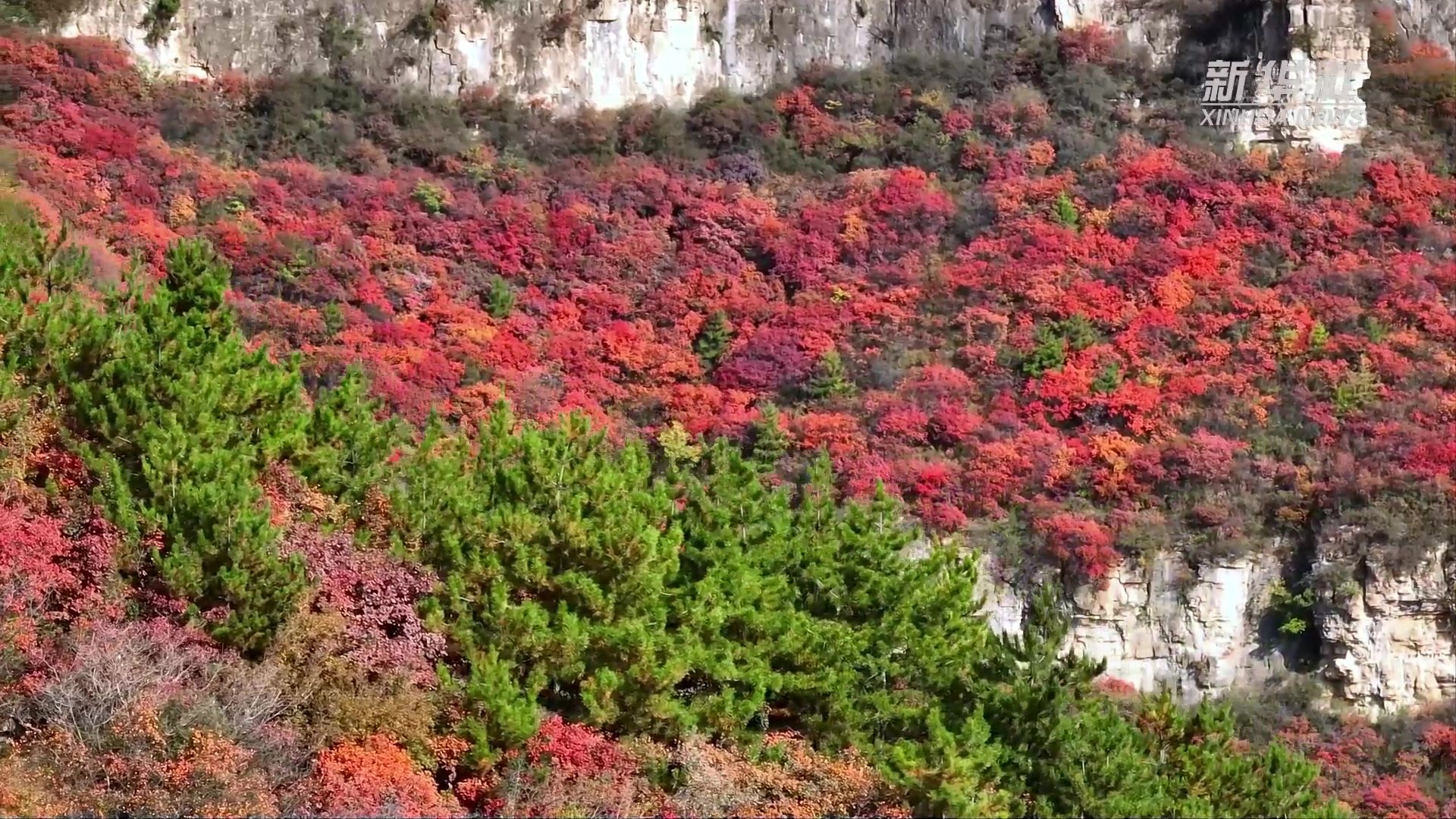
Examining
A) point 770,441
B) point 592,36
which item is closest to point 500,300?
point 770,441

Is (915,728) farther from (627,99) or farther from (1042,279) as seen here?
(627,99)

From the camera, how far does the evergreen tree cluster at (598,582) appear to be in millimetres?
18594

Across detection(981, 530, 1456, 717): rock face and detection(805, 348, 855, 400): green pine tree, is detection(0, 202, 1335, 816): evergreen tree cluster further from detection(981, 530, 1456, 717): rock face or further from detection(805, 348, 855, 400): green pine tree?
detection(805, 348, 855, 400): green pine tree

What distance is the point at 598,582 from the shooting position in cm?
2016

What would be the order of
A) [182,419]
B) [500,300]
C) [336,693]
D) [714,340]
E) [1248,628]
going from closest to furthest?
[336,693] → [182,419] → [1248,628] → [714,340] → [500,300]

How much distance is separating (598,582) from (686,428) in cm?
1647

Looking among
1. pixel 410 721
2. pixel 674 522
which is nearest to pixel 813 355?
pixel 674 522

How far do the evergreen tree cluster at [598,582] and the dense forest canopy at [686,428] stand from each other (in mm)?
74

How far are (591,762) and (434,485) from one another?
472cm

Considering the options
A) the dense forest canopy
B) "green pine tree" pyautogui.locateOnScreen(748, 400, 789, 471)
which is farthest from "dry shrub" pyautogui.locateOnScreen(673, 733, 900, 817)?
"green pine tree" pyautogui.locateOnScreen(748, 400, 789, 471)

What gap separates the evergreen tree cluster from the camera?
1859 cm

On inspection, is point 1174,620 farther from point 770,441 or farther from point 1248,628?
point 770,441

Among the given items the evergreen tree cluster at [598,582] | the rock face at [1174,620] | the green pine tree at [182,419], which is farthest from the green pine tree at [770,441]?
the green pine tree at [182,419]

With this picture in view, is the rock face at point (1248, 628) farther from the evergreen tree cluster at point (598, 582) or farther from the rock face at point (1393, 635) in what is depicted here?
the evergreen tree cluster at point (598, 582)
